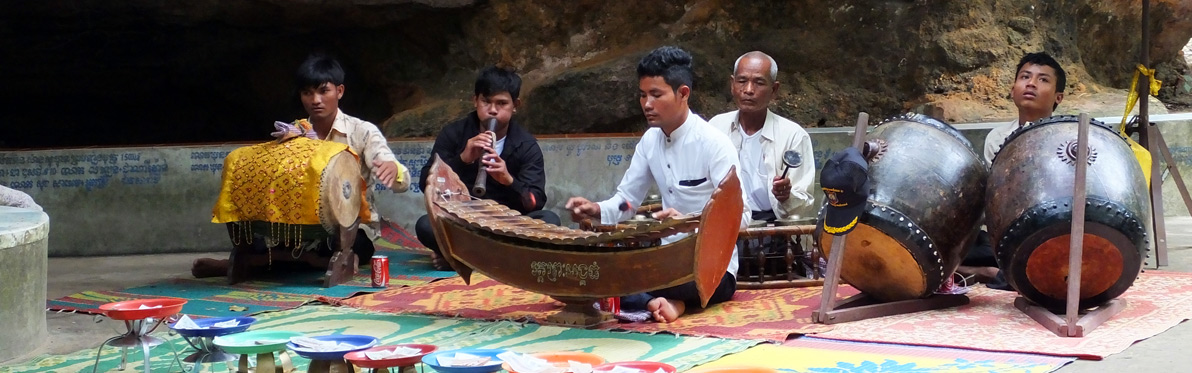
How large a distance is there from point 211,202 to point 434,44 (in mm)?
3938

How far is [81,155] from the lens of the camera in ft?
24.7

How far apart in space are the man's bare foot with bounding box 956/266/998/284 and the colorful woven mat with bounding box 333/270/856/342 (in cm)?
59

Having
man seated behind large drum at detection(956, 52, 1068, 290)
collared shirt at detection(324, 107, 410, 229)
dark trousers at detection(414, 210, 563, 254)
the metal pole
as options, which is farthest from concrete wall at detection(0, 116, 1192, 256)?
man seated behind large drum at detection(956, 52, 1068, 290)

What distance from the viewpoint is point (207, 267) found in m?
6.35

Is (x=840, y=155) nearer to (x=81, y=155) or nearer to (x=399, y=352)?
(x=399, y=352)

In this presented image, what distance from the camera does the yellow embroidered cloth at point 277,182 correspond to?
573 centimetres

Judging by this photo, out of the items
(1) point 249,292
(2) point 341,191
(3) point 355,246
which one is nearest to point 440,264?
(3) point 355,246

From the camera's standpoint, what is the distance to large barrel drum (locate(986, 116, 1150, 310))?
444 centimetres

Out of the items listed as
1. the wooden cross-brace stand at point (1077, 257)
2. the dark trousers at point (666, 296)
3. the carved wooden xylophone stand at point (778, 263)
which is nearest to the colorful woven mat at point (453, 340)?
the dark trousers at point (666, 296)

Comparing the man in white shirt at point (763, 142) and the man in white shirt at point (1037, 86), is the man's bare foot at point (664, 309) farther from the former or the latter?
the man in white shirt at point (1037, 86)

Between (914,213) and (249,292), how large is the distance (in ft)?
10.6

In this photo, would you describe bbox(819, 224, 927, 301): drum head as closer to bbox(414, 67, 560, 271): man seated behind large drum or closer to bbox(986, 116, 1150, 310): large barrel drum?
bbox(986, 116, 1150, 310): large barrel drum

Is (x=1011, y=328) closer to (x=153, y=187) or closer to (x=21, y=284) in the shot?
(x=21, y=284)

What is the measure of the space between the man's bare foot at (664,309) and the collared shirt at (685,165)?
0.41 m
